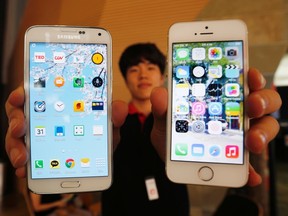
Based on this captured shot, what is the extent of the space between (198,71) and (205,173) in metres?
0.14

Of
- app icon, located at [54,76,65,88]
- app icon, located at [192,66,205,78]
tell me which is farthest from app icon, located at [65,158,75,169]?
app icon, located at [192,66,205,78]

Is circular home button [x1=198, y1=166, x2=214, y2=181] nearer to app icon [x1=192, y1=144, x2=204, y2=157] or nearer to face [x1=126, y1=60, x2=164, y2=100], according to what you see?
app icon [x1=192, y1=144, x2=204, y2=157]

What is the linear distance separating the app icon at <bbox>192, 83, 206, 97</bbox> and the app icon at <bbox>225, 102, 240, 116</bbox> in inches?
1.4

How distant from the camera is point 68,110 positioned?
1.24 ft

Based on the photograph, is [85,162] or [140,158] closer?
[85,162]

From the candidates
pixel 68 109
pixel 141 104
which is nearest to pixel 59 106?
pixel 68 109

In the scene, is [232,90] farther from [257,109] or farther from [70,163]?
[70,163]

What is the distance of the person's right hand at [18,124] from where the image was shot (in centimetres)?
35

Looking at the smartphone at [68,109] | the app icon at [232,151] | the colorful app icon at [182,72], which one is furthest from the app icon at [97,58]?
the app icon at [232,151]

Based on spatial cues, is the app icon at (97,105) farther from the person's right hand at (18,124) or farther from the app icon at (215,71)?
the app icon at (215,71)

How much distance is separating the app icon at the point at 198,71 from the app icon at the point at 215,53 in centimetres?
2

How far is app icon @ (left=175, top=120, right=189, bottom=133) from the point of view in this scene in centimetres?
38

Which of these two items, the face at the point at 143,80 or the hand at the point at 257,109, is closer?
the hand at the point at 257,109

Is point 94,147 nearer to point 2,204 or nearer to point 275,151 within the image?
point 2,204
